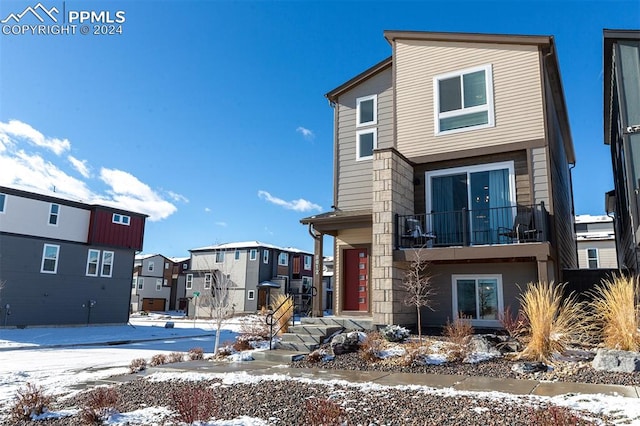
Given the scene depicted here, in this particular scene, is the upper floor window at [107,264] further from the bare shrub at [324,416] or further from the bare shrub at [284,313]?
the bare shrub at [324,416]

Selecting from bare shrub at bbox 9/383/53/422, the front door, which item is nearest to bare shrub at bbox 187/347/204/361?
the front door

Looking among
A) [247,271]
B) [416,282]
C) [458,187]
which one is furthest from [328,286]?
[416,282]

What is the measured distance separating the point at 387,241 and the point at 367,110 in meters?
5.54

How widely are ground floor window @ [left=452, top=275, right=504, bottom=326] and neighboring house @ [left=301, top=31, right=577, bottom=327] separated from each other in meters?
0.03

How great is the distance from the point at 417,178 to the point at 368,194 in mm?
1773

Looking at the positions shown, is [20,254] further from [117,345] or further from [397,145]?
[397,145]

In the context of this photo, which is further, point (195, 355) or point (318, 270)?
point (318, 270)

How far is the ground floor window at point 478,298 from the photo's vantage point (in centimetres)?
1134

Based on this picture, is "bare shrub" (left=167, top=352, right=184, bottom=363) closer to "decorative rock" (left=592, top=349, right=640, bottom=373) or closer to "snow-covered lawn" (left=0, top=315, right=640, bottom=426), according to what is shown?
"snow-covered lawn" (left=0, top=315, right=640, bottom=426)

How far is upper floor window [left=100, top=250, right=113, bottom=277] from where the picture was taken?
86.4 ft

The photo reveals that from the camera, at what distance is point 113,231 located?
26.7 metres

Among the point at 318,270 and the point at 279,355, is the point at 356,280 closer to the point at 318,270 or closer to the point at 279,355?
the point at 318,270

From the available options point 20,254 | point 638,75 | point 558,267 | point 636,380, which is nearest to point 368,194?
point 558,267

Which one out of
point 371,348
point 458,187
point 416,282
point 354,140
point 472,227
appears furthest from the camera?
point 354,140
